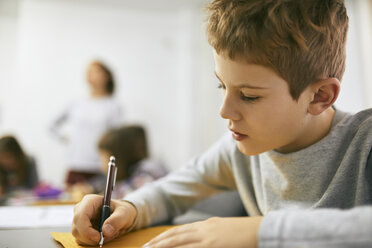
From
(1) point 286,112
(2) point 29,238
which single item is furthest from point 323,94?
(2) point 29,238

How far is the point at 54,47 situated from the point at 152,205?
117 inches

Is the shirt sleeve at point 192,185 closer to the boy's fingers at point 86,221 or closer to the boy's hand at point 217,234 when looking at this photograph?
the boy's fingers at point 86,221

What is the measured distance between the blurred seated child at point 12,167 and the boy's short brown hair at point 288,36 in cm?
157

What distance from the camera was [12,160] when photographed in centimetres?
188

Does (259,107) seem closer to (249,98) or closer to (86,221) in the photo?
(249,98)

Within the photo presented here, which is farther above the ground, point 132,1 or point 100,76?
point 132,1

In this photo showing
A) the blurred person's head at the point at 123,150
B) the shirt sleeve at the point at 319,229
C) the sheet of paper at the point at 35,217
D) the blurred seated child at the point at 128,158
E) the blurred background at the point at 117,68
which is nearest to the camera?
the shirt sleeve at the point at 319,229

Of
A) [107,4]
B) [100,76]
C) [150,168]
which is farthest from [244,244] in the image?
[107,4]

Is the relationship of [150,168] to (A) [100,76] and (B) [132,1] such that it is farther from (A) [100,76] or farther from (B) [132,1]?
(B) [132,1]

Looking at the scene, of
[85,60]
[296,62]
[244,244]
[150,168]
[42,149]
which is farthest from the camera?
[85,60]

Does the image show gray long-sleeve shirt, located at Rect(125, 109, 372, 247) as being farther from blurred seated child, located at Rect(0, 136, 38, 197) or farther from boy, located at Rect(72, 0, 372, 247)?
blurred seated child, located at Rect(0, 136, 38, 197)

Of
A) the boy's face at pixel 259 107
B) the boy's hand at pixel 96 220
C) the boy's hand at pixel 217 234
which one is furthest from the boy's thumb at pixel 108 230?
the boy's face at pixel 259 107

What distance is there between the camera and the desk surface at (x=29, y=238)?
51 centimetres

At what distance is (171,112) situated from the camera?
3451mm
